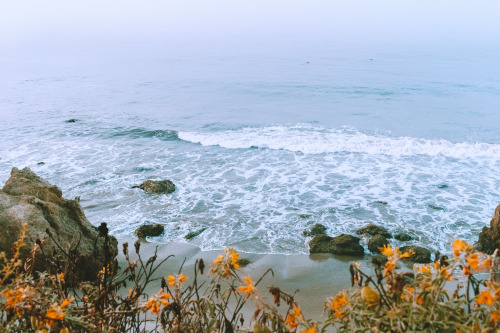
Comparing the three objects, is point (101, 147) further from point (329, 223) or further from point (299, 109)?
point (299, 109)

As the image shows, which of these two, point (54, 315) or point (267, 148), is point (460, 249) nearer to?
point (54, 315)

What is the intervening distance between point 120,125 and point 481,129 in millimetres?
15885

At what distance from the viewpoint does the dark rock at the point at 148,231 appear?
7368 mm

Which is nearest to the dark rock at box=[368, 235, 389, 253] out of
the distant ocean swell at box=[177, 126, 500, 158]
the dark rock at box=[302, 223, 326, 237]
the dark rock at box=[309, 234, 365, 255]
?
the dark rock at box=[309, 234, 365, 255]

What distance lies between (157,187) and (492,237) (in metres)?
6.91

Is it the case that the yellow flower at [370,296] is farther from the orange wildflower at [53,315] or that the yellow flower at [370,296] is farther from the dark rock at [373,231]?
the dark rock at [373,231]

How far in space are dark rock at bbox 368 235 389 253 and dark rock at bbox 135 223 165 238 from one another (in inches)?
149

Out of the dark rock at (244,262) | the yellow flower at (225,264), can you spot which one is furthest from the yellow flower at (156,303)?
the dark rock at (244,262)

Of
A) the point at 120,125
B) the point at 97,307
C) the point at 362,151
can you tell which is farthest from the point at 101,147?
the point at 97,307

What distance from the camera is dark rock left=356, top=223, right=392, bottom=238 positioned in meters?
7.30

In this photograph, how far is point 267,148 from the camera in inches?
574

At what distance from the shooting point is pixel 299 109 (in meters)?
21.7

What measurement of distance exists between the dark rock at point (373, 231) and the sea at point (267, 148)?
0.21 m

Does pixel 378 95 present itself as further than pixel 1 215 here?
Yes
